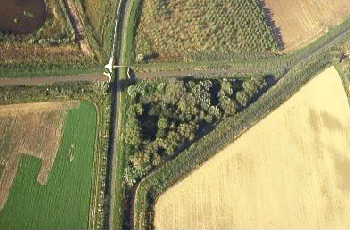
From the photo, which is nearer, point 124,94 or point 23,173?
point 23,173

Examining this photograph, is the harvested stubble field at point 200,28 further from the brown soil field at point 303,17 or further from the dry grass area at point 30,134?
the dry grass area at point 30,134

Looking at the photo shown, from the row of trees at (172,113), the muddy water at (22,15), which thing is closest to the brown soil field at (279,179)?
the row of trees at (172,113)

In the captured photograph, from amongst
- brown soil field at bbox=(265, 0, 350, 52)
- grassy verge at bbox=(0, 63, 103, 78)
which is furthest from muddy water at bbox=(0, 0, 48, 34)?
brown soil field at bbox=(265, 0, 350, 52)

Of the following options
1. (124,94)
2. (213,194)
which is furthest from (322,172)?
(124,94)

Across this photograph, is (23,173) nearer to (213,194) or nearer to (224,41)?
(213,194)

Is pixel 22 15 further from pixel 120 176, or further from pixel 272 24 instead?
pixel 272 24

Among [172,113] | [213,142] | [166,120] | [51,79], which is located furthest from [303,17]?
[51,79]

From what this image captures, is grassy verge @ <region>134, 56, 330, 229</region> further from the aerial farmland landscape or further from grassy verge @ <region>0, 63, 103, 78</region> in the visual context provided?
grassy verge @ <region>0, 63, 103, 78</region>
